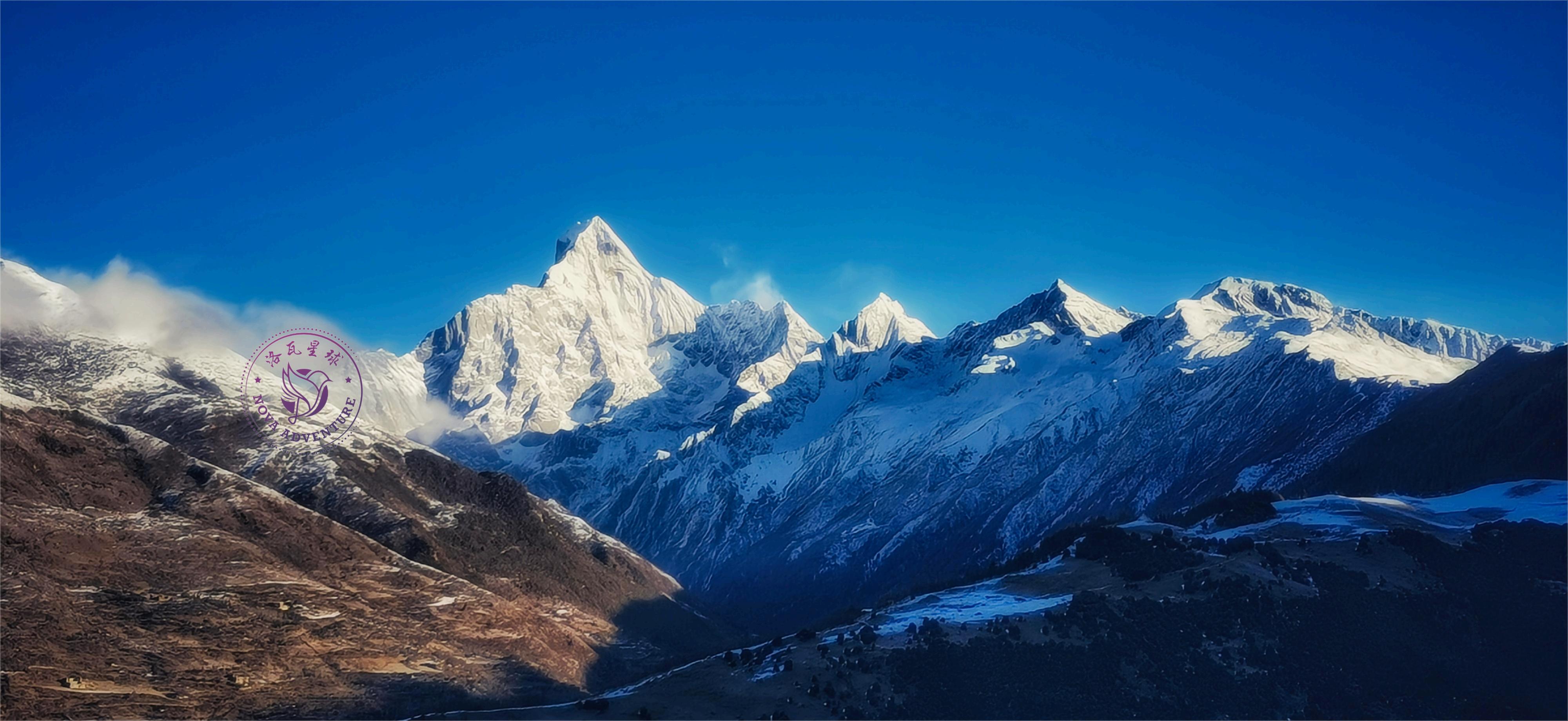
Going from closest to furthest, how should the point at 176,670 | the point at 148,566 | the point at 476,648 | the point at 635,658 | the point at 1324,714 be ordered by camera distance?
the point at 1324,714 → the point at 176,670 → the point at 148,566 → the point at 476,648 → the point at 635,658

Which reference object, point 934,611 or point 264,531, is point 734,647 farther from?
point 264,531

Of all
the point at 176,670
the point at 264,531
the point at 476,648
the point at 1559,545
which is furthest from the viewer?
the point at 264,531

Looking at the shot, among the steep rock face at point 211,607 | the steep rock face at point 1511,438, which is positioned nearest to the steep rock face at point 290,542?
the steep rock face at point 211,607

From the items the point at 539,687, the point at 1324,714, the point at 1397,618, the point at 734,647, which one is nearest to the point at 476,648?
the point at 539,687

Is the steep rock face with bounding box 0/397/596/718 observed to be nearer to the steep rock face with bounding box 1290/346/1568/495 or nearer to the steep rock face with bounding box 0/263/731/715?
the steep rock face with bounding box 0/263/731/715

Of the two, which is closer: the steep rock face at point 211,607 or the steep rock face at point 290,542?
the steep rock face at point 211,607

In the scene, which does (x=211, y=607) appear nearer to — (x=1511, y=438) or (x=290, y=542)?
(x=290, y=542)

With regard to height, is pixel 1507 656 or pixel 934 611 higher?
pixel 934 611

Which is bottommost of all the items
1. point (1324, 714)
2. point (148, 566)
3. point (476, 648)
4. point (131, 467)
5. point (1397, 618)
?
point (1324, 714)

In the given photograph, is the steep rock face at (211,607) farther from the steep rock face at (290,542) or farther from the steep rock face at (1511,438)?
the steep rock face at (1511,438)

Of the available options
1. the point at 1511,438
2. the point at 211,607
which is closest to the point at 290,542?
the point at 211,607

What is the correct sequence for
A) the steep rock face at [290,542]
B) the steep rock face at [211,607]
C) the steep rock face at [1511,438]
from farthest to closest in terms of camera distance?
the steep rock face at [1511,438], the steep rock face at [290,542], the steep rock face at [211,607]
